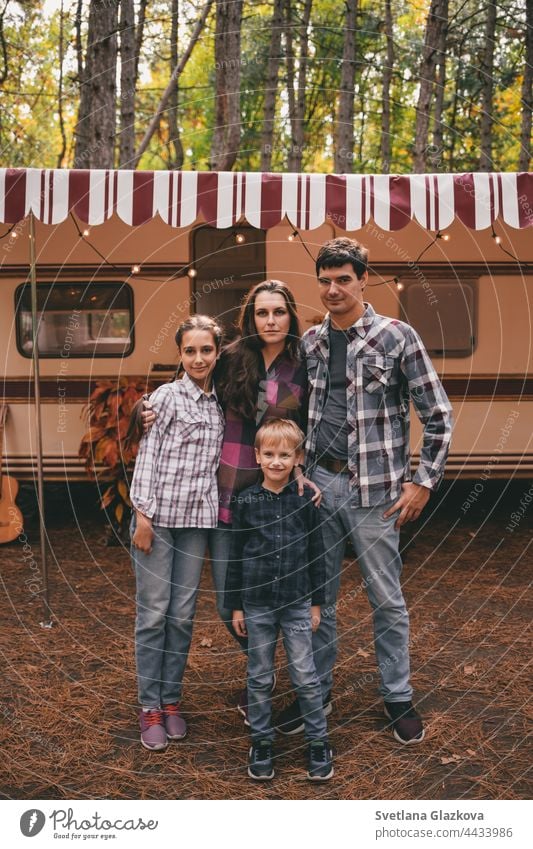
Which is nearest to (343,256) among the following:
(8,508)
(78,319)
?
(78,319)

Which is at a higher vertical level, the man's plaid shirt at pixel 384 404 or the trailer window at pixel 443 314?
the trailer window at pixel 443 314

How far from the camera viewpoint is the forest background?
9.94 m

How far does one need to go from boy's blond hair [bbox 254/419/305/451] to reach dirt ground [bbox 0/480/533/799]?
4.95 feet

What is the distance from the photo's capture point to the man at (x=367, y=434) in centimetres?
359

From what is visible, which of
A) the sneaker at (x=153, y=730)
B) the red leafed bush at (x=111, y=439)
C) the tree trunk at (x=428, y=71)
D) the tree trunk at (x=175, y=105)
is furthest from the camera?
the tree trunk at (x=175, y=105)

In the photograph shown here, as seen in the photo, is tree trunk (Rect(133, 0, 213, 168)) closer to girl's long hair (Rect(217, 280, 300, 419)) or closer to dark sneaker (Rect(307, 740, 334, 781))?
girl's long hair (Rect(217, 280, 300, 419))

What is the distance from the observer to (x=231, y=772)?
353cm

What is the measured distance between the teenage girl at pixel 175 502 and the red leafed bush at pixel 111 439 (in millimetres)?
3537

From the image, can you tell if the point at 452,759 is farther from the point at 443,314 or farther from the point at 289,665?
the point at 443,314

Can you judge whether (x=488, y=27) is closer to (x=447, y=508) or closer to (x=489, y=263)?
(x=489, y=263)

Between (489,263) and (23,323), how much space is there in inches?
191

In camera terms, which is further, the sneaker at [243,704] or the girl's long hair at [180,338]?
the sneaker at [243,704]

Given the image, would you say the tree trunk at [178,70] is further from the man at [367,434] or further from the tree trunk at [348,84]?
the man at [367,434]

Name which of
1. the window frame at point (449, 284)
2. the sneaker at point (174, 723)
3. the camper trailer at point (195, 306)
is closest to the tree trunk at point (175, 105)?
the camper trailer at point (195, 306)
